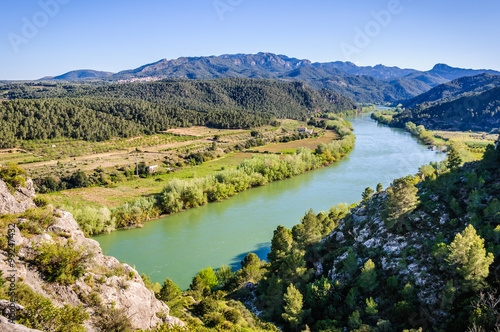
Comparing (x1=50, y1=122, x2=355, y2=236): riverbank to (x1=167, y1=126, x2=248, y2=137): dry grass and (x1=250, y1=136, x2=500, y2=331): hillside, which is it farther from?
(x1=167, y1=126, x2=248, y2=137): dry grass

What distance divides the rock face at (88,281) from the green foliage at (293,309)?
7780 millimetres

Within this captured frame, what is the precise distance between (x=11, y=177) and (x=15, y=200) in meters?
1.03

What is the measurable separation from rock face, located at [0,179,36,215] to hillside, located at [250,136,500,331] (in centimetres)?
1425

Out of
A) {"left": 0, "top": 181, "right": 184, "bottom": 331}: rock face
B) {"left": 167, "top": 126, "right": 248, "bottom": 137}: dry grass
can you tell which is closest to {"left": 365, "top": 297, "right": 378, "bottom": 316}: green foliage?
{"left": 0, "top": 181, "right": 184, "bottom": 331}: rock face

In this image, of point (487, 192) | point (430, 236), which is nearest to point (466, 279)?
point (430, 236)

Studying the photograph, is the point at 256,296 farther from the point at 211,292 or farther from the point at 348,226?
the point at 348,226

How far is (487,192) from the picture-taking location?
69.9ft

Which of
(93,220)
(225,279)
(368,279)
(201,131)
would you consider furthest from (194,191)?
(201,131)

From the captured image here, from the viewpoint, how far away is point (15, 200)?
1241cm

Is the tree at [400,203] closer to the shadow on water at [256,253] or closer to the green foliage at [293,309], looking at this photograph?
the green foliage at [293,309]

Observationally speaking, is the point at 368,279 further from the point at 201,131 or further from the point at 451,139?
the point at 451,139

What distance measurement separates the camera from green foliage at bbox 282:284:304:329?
717 inches

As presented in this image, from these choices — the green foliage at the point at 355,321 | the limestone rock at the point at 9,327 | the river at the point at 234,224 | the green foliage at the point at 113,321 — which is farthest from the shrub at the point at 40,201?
the green foliage at the point at 355,321

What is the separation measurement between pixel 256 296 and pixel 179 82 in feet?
544
